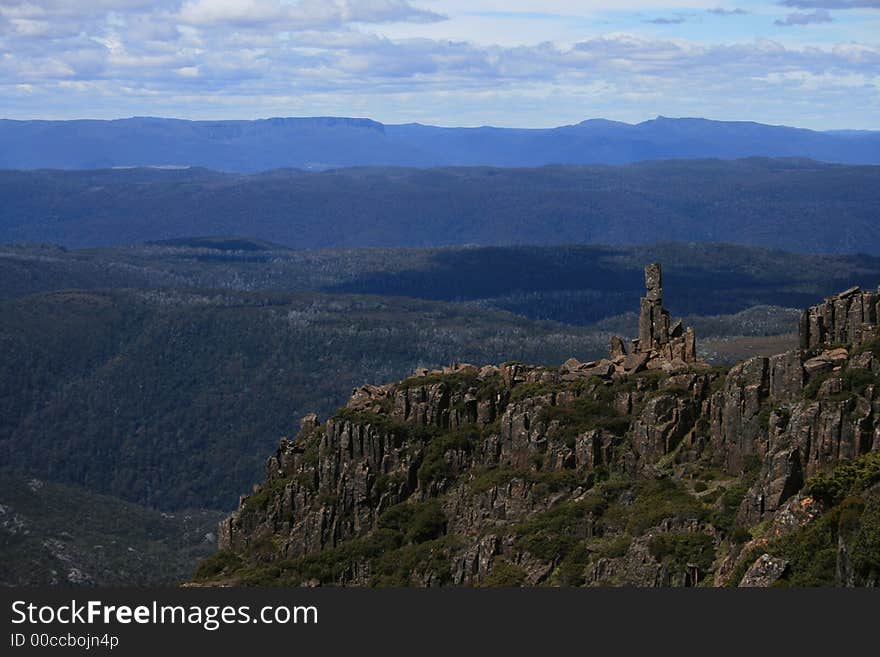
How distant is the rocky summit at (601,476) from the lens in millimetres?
54875

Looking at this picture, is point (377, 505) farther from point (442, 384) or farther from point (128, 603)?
point (128, 603)

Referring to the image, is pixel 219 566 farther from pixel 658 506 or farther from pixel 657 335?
pixel 658 506

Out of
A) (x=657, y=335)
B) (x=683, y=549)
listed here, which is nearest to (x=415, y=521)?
(x=657, y=335)

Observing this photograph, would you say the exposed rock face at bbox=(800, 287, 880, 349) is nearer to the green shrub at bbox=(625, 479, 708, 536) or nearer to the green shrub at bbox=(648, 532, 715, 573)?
the green shrub at bbox=(625, 479, 708, 536)

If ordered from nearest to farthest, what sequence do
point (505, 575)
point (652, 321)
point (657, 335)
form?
1. point (505, 575)
2. point (657, 335)
3. point (652, 321)

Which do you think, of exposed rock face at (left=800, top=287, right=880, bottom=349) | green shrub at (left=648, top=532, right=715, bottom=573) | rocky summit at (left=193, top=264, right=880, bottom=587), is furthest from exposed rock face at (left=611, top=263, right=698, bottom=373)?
green shrub at (left=648, top=532, right=715, bottom=573)

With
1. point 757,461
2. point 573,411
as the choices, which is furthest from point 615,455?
point 757,461

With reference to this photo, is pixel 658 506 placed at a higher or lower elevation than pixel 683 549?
higher

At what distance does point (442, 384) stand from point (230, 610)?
132ft

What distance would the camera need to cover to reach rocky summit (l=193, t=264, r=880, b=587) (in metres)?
54.9

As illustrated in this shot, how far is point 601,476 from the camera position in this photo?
234 feet

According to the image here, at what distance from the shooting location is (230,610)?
44.9 meters

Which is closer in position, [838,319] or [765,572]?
[765,572]

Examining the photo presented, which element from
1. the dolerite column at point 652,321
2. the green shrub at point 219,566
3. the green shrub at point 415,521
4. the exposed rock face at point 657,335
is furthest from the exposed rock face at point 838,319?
the green shrub at point 219,566
